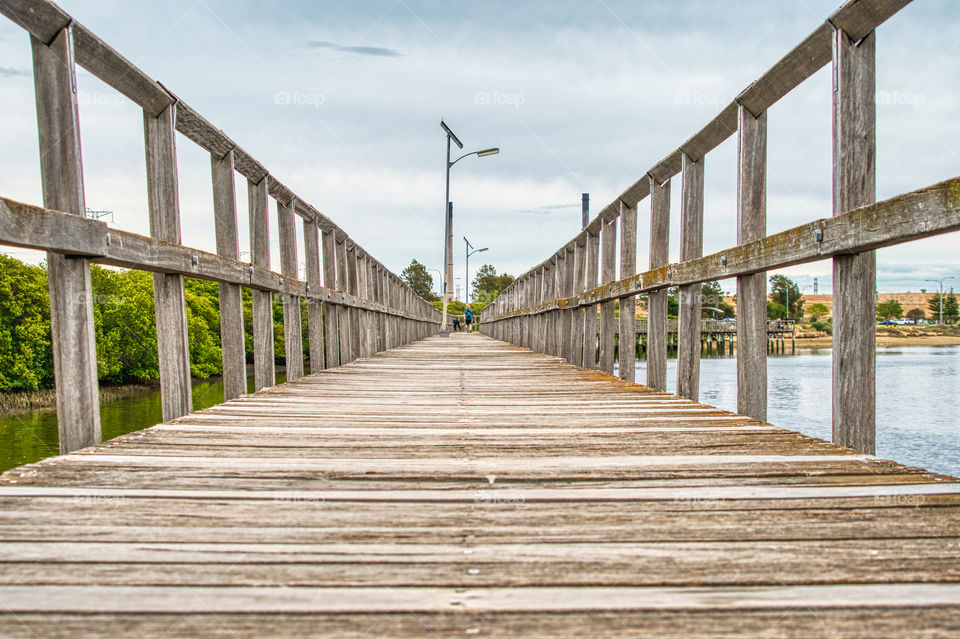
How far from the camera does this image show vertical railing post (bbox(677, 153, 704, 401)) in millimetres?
3855

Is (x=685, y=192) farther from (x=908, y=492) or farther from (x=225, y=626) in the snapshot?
(x=225, y=626)

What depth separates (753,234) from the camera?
312 centimetres

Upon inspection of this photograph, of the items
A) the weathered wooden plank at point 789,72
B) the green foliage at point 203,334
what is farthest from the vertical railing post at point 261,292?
the green foliage at point 203,334

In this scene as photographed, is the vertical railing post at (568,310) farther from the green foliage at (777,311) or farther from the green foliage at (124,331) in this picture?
the green foliage at (777,311)

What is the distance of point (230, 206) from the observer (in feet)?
12.7

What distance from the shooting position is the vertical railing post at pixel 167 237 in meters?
2.97

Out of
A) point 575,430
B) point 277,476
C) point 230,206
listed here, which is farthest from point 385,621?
point 230,206

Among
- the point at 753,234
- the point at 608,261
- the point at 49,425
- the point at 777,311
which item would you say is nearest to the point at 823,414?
the point at 608,261

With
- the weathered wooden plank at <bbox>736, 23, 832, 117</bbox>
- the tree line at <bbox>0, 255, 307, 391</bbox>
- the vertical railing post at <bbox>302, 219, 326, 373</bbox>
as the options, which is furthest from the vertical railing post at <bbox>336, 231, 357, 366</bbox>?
the tree line at <bbox>0, 255, 307, 391</bbox>

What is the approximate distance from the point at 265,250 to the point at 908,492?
4.02 meters

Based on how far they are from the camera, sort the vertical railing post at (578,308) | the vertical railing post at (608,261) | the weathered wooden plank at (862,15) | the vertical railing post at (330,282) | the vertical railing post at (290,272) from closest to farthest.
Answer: the weathered wooden plank at (862,15) < the vertical railing post at (290,272) < the vertical railing post at (608,261) < the vertical railing post at (330,282) < the vertical railing post at (578,308)

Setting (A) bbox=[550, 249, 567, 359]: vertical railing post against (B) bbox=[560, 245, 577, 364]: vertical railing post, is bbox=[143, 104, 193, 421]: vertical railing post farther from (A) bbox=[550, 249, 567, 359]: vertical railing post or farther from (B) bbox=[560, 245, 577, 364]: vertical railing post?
(A) bbox=[550, 249, 567, 359]: vertical railing post

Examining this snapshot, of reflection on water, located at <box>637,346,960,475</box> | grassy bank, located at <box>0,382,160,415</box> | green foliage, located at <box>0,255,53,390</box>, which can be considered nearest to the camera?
reflection on water, located at <box>637,346,960,475</box>

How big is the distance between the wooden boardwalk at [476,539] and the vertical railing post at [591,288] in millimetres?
4017
